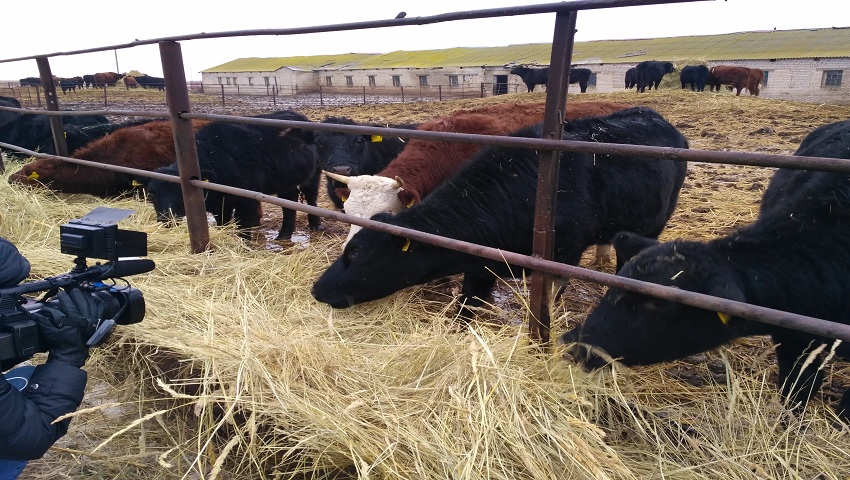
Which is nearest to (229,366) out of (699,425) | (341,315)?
(341,315)

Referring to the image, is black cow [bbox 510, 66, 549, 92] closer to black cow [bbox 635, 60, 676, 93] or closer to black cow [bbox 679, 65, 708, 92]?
black cow [bbox 635, 60, 676, 93]

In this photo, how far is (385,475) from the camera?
1891mm

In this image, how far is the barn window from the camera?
35625 millimetres

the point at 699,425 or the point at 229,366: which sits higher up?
the point at 229,366

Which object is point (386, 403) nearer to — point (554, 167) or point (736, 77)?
point (554, 167)

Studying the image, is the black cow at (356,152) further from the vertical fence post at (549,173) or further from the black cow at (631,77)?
the black cow at (631,77)

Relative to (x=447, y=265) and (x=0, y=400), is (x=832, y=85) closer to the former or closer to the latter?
(x=447, y=265)

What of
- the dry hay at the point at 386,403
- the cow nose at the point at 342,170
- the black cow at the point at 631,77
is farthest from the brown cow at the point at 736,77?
the dry hay at the point at 386,403

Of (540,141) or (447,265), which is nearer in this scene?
(540,141)

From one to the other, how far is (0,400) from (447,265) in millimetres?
2349

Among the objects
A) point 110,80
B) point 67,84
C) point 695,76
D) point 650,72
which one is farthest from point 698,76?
point 110,80

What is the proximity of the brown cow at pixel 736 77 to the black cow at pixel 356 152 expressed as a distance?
32.6 metres

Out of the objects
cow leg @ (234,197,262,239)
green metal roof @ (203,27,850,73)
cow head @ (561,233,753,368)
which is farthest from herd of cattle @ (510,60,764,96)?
cow head @ (561,233,753,368)

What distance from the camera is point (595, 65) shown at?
44.9 meters
